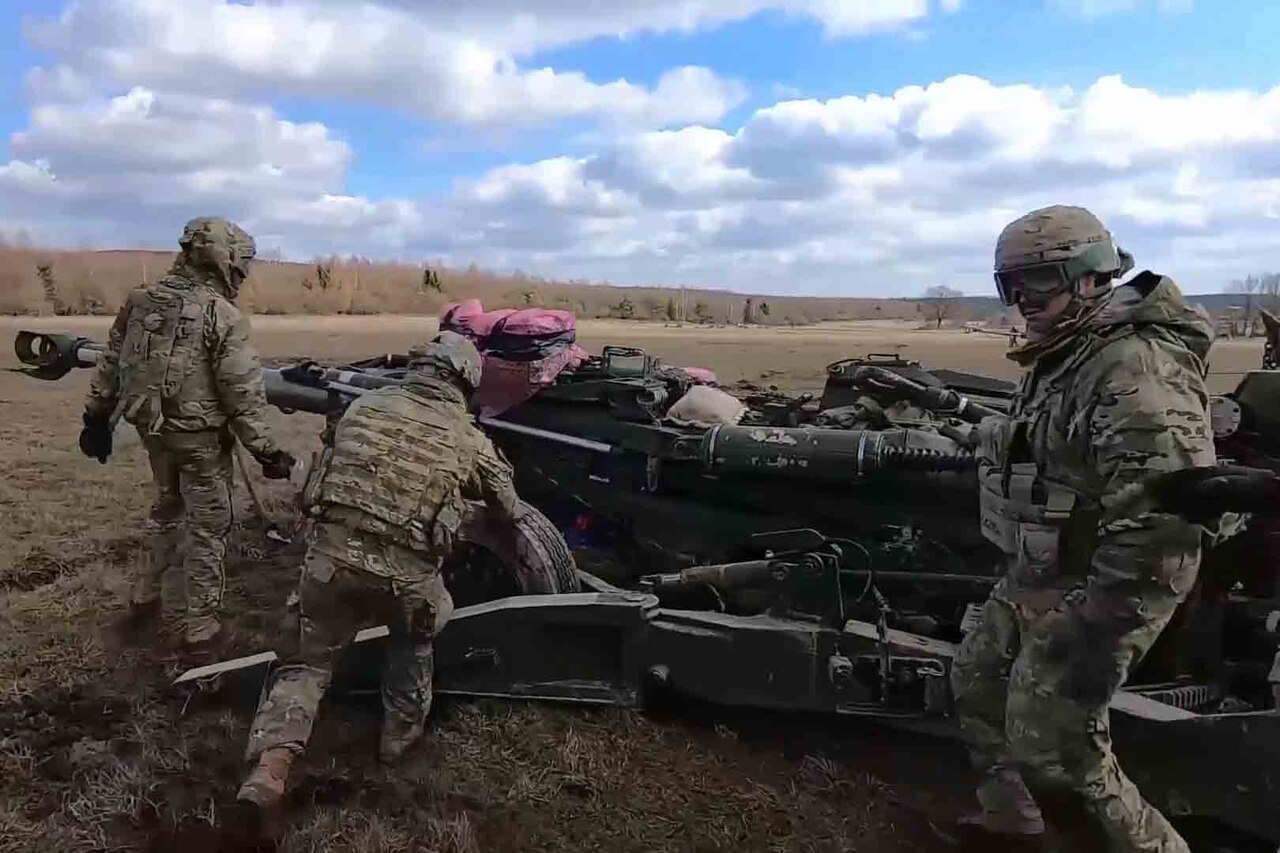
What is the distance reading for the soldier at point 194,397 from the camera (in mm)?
5484

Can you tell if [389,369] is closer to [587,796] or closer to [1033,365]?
[587,796]

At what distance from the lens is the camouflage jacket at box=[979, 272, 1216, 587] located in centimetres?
274

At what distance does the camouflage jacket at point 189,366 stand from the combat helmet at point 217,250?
0.09m

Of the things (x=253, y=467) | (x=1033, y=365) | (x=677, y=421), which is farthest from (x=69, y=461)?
(x=1033, y=365)

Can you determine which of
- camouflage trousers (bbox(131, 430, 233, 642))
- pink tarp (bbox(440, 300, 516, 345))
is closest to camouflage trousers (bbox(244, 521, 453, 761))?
camouflage trousers (bbox(131, 430, 233, 642))

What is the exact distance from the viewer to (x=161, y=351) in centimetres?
548

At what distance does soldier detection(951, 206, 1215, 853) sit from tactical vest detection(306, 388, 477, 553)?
187 cm

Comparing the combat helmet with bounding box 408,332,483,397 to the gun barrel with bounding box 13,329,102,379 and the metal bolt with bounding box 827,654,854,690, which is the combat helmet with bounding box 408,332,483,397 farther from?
the gun barrel with bounding box 13,329,102,379

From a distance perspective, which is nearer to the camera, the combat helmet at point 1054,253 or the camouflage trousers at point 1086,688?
the camouflage trousers at point 1086,688

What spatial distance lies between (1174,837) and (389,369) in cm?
483

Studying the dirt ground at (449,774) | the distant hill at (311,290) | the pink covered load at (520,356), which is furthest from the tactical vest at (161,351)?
the distant hill at (311,290)

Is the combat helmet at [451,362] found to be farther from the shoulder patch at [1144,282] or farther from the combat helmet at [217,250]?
the shoulder patch at [1144,282]

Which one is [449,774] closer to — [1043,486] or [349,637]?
[349,637]

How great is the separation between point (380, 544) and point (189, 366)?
6.70 feet
